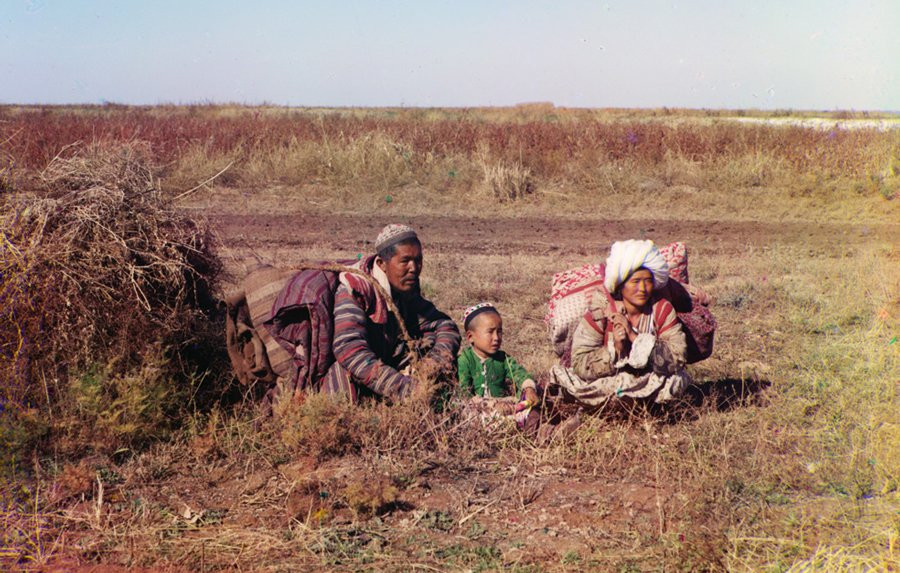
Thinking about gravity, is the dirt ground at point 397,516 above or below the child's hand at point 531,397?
below

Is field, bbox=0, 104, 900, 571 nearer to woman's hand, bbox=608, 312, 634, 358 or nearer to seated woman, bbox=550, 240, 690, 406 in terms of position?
seated woman, bbox=550, 240, 690, 406

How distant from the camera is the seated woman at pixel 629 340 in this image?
4.71 meters

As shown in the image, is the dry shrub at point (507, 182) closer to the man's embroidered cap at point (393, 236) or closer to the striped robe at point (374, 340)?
the striped robe at point (374, 340)

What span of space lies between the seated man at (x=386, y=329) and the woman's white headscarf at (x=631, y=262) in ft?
3.54

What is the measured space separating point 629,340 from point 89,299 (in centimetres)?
295

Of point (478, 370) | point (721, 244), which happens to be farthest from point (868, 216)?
point (478, 370)

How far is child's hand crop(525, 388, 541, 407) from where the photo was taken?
4930mm

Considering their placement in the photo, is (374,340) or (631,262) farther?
(374,340)

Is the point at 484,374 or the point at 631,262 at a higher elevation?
the point at 631,262

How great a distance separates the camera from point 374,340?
16.5ft

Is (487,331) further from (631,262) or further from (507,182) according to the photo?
(507,182)

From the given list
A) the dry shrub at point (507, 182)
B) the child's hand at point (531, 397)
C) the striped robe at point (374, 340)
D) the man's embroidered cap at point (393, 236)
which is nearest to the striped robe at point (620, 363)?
the child's hand at point (531, 397)

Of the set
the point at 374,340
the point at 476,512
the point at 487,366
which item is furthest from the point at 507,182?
the point at 476,512

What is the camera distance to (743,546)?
3529 millimetres
